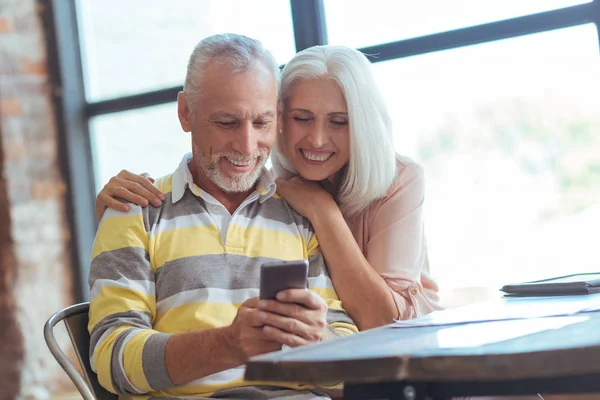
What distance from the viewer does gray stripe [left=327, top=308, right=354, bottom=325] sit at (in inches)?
76.0

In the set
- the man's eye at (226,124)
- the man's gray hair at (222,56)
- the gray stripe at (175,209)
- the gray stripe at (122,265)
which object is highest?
the man's gray hair at (222,56)

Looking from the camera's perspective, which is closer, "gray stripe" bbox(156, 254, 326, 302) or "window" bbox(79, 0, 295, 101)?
"gray stripe" bbox(156, 254, 326, 302)

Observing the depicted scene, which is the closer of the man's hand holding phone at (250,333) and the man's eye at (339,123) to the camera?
the man's hand holding phone at (250,333)

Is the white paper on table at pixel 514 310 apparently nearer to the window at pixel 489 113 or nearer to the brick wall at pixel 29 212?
the window at pixel 489 113

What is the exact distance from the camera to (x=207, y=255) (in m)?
1.88

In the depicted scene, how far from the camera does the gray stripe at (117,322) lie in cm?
173

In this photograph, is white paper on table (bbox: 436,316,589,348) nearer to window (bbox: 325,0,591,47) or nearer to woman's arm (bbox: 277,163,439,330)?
woman's arm (bbox: 277,163,439,330)

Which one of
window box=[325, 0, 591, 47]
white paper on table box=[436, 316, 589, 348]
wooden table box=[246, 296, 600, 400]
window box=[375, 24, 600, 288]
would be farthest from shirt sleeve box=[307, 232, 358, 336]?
window box=[325, 0, 591, 47]

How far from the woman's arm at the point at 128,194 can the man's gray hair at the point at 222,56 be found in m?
0.24

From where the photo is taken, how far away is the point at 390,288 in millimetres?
2047

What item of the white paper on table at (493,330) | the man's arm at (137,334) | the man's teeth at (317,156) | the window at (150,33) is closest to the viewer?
A: the white paper on table at (493,330)

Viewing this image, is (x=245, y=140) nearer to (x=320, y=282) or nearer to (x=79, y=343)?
(x=320, y=282)

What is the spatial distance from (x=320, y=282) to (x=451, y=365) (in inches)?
41.1

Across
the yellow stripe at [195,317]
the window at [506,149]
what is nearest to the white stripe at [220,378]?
the yellow stripe at [195,317]
